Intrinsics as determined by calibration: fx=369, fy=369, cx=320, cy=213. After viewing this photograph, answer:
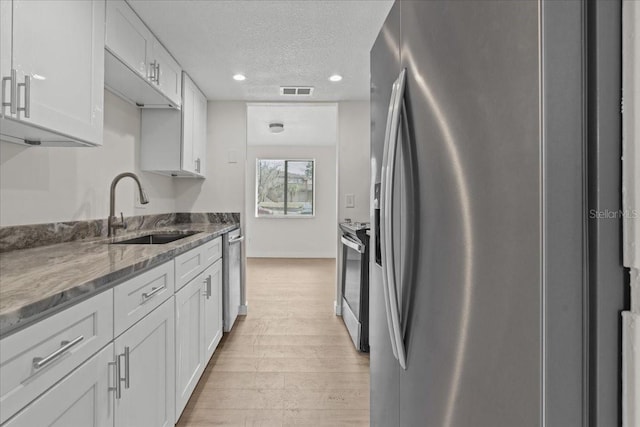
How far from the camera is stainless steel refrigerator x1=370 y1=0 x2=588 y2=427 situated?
42cm

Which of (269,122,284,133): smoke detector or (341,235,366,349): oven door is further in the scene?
(269,122,284,133): smoke detector

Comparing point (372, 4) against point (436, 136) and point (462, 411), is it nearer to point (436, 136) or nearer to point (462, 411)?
point (436, 136)

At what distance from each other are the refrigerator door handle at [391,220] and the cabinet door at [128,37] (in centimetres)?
160

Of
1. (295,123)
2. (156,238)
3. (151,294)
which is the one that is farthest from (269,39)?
(295,123)

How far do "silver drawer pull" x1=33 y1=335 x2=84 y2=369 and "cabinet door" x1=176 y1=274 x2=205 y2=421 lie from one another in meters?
0.88

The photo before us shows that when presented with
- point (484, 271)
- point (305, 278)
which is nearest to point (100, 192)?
point (484, 271)

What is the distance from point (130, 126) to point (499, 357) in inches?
118

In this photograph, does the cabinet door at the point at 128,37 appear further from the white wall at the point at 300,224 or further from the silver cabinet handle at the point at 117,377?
the white wall at the point at 300,224

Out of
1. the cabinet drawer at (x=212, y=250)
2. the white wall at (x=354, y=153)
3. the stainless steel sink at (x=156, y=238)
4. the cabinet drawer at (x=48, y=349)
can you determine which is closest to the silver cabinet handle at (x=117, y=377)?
the cabinet drawer at (x=48, y=349)

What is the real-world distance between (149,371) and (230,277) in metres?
1.75

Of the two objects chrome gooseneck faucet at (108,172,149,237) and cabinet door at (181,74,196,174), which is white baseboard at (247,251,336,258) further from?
chrome gooseneck faucet at (108,172,149,237)

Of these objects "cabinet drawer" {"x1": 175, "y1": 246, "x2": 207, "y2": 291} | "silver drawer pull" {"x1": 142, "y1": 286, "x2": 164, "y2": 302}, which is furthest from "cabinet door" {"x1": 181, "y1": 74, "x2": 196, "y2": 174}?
"silver drawer pull" {"x1": 142, "y1": 286, "x2": 164, "y2": 302}

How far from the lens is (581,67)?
0.42 metres

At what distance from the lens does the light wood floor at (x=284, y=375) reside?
1.95 m
